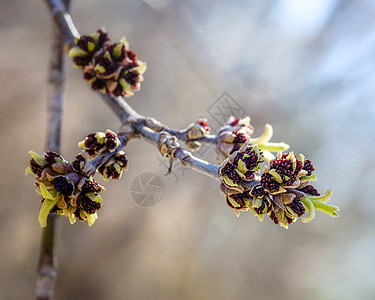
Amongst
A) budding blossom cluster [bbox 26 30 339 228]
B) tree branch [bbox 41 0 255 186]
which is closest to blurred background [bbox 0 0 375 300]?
tree branch [bbox 41 0 255 186]

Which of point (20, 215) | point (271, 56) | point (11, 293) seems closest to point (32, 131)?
point (20, 215)

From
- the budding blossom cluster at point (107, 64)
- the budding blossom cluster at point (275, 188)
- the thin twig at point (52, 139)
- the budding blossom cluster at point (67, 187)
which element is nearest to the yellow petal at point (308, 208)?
the budding blossom cluster at point (275, 188)

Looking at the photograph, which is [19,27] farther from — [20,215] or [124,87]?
[124,87]

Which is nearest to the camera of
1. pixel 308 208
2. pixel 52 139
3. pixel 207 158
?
pixel 308 208

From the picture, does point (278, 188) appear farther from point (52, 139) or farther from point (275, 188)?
point (52, 139)

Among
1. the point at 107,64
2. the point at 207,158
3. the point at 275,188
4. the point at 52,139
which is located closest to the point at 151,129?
the point at 107,64

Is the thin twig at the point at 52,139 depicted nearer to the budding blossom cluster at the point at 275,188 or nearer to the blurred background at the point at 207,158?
the budding blossom cluster at the point at 275,188

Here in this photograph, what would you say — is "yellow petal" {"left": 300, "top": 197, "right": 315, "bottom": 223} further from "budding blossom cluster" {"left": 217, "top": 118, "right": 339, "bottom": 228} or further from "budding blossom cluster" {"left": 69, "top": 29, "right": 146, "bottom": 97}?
"budding blossom cluster" {"left": 69, "top": 29, "right": 146, "bottom": 97}
